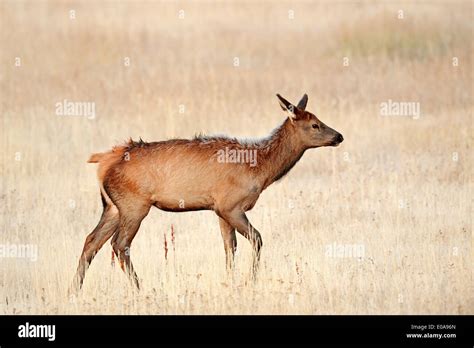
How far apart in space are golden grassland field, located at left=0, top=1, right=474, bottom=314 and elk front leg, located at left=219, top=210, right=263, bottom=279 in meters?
0.28

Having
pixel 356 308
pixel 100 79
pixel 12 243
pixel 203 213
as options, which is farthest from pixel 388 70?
pixel 356 308

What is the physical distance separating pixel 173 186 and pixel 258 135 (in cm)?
756

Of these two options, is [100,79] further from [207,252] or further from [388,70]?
[207,252]

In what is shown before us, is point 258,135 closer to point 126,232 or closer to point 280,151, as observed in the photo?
point 280,151

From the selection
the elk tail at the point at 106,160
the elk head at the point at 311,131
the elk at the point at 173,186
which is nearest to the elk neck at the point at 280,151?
the elk head at the point at 311,131

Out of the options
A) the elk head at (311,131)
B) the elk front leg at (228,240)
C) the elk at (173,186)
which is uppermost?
the elk head at (311,131)

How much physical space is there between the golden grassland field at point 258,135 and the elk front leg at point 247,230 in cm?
28

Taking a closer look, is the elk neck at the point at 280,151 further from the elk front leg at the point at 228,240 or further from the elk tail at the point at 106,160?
the elk tail at the point at 106,160

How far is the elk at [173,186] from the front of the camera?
14.6m

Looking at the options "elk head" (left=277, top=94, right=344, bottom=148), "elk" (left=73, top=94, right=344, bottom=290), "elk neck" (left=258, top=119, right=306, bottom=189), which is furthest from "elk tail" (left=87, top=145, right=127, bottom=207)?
"elk head" (left=277, top=94, right=344, bottom=148)

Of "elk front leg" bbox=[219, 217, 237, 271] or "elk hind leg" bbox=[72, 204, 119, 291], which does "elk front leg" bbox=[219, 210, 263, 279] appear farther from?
"elk hind leg" bbox=[72, 204, 119, 291]

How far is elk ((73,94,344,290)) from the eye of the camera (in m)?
14.6

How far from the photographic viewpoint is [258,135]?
2206cm

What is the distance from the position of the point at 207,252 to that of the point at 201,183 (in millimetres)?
1461
